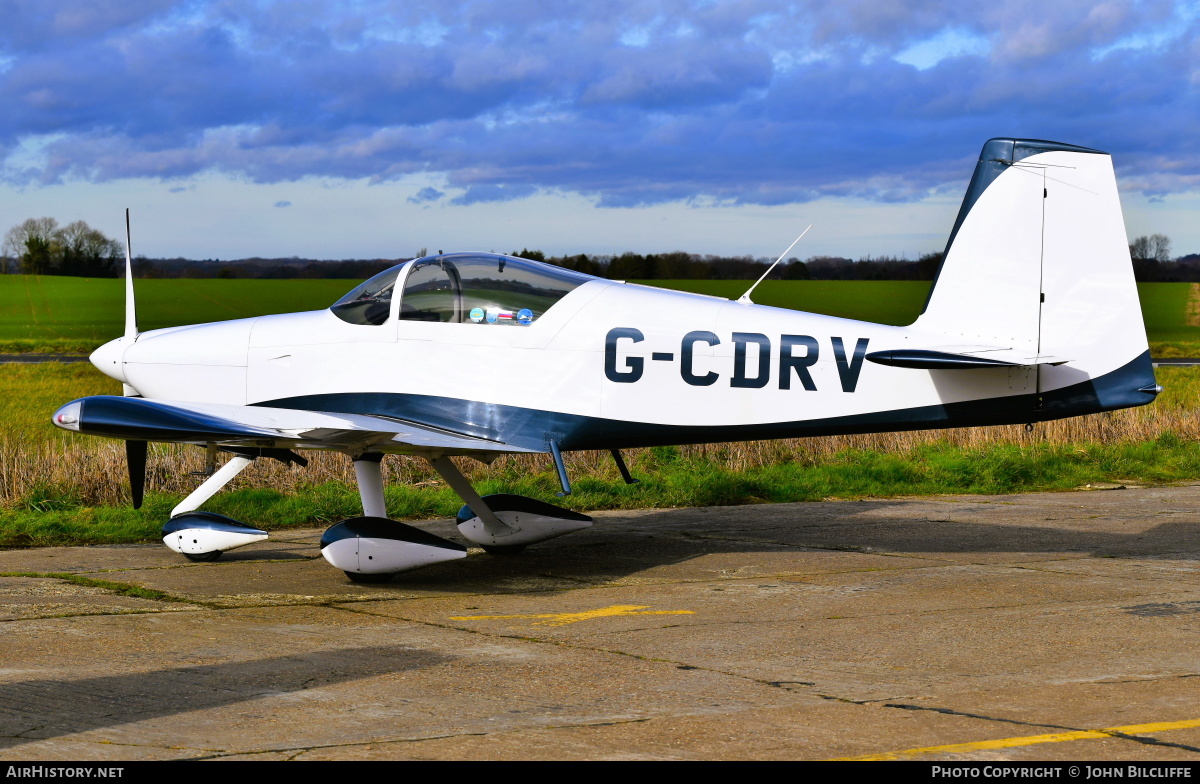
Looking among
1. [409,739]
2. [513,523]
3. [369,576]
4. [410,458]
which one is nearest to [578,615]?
[369,576]

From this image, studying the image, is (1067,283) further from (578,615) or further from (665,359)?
(578,615)

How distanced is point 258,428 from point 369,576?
51.1 inches

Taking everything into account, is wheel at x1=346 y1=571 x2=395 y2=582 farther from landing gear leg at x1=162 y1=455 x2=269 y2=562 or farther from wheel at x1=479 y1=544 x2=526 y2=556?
wheel at x1=479 y1=544 x2=526 y2=556

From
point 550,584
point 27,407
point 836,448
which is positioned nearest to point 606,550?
point 550,584

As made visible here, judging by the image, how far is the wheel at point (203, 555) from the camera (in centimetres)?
922

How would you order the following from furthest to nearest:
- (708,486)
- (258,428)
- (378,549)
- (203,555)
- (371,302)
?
(708,486)
(203,555)
(371,302)
(378,549)
(258,428)

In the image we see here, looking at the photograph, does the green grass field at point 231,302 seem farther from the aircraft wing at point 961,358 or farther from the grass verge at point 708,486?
the aircraft wing at point 961,358

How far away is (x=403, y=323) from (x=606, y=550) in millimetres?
2642

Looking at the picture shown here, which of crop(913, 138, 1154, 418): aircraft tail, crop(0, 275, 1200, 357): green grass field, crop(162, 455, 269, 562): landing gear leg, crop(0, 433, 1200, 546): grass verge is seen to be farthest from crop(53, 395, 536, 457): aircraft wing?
crop(0, 275, 1200, 357): green grass field

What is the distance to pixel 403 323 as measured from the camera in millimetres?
Answer: 8977

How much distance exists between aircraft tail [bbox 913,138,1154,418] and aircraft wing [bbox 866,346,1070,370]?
0.14 ft

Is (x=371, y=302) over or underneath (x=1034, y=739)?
over

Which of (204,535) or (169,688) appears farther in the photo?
(204,535)

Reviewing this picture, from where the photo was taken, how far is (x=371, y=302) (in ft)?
30.0
